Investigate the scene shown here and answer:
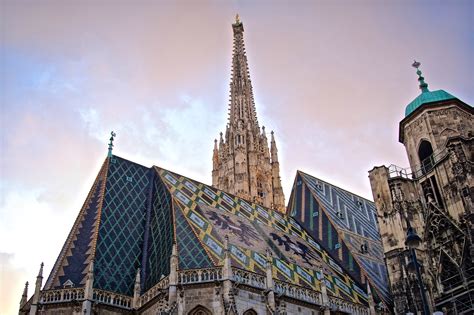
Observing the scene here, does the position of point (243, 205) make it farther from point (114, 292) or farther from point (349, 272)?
point (114, 292)

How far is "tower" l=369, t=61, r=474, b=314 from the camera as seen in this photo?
21.3m

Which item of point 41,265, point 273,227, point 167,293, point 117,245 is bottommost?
point 167,293

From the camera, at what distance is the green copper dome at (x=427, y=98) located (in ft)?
84.0

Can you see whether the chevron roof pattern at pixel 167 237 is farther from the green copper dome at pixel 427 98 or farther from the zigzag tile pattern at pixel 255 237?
the green copper dome at pixel 427 98

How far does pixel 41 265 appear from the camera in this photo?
1923 cm

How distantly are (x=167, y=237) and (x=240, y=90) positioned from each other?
104 ft

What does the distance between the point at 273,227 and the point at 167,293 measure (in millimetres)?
9852

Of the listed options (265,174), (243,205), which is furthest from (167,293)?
(265,174)

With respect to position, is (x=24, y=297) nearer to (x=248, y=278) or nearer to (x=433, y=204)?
(x=248, y=278)

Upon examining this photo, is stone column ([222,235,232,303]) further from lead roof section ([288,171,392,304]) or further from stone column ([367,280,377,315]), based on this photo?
lead roof section ([288,171,392,304])

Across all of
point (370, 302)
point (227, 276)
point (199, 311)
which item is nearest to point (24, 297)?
point (199, 311)

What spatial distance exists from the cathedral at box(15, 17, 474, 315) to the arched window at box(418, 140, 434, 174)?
7 centimetres

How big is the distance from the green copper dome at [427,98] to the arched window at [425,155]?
1.84 m

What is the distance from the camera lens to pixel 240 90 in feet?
169
